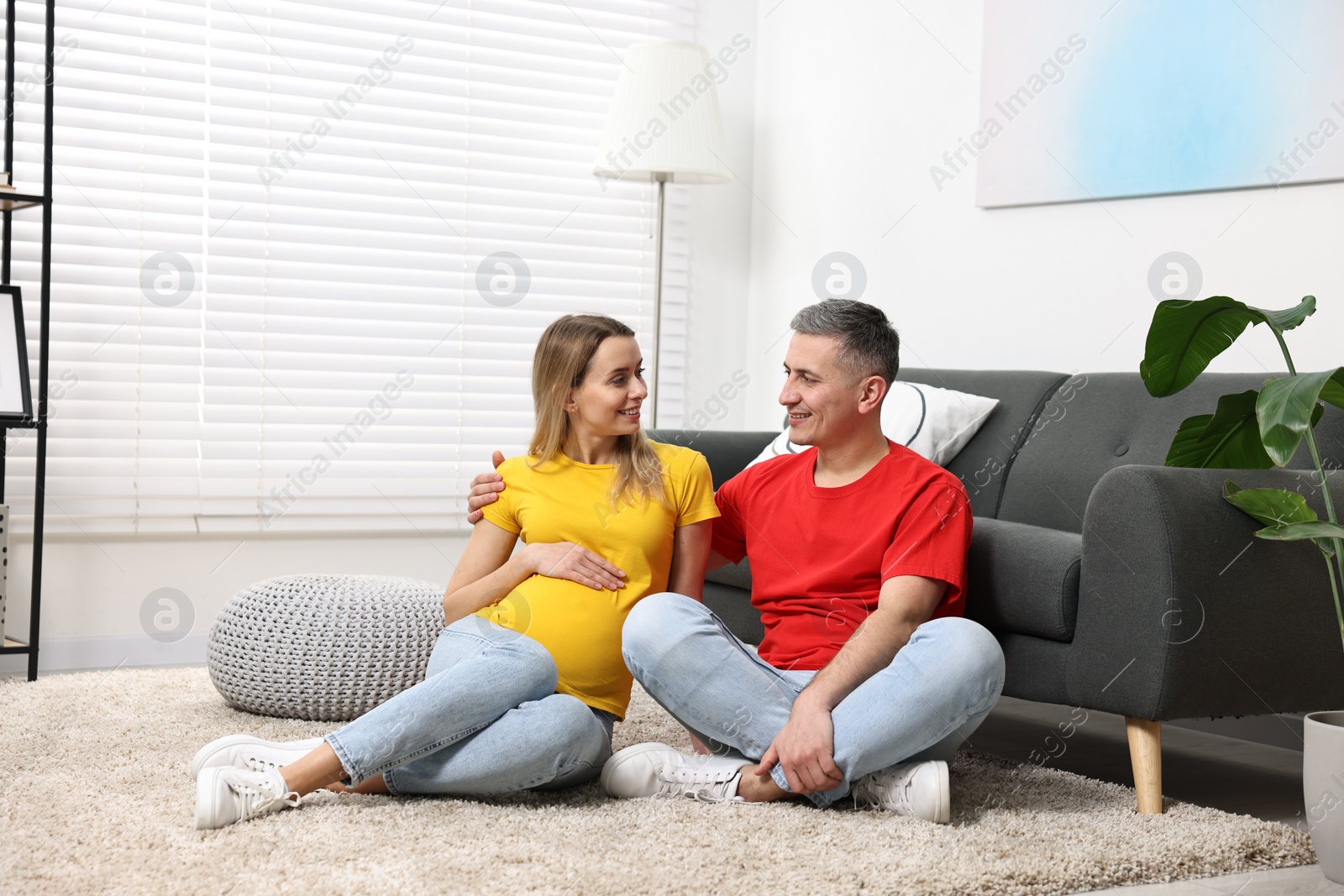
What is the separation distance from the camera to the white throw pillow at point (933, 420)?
9.22 ft

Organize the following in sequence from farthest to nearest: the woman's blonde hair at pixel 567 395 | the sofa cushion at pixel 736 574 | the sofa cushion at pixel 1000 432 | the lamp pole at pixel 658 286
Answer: the lamp pole at pixel 658 286 → the sofa cushion at pixel 1000 432 → the sofa cushion at pixel 736 574 → the woman's blonde hair at pixel 567 395

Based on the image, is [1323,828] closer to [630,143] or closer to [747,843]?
[747,843]

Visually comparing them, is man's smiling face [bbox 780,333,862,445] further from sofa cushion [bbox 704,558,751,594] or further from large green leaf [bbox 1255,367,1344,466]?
sofa cushion [bbox 704,558,751,594]

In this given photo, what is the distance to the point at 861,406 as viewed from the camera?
1.98 metres

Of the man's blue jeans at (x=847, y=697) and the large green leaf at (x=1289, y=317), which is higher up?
the large green leaf at (x=1289, y=317)

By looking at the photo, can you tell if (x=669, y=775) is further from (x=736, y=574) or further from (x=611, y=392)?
(x=736, y=574)

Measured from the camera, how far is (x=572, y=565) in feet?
6.35

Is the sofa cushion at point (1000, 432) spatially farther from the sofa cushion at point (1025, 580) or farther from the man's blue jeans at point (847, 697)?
the man's blue jeans at point (847, 697)

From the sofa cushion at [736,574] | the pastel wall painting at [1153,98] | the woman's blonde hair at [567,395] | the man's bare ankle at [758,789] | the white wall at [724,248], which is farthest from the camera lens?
the white wall at [724,248]

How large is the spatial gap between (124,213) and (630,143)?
139 cm

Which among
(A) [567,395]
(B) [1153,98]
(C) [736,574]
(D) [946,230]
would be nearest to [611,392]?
(A) [567,395]

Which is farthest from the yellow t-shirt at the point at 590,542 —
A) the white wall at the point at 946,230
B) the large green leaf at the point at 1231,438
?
the white wall at the point at 946,230

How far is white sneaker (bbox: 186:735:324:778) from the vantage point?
1781 mm

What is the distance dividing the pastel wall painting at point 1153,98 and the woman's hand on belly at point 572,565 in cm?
166
